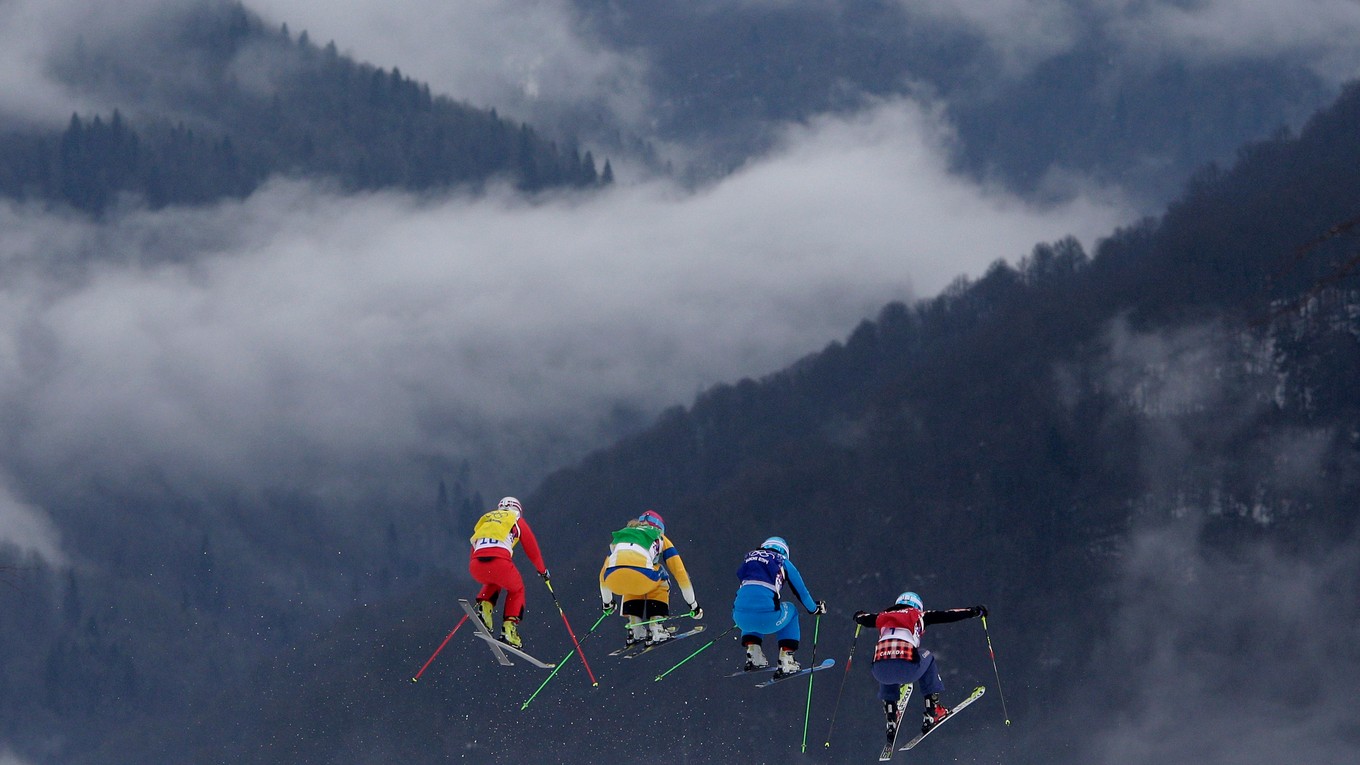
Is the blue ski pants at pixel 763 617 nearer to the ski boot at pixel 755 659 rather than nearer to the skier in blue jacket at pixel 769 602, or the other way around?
the skier in blue jacket at pixel 769 602

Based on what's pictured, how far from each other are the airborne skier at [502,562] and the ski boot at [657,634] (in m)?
4.04

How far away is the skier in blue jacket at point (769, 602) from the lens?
222 ft

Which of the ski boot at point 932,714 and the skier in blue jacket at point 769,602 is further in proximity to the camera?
the skier in blue jacket at point 769,602

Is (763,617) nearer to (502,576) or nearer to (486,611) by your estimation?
(502,576)

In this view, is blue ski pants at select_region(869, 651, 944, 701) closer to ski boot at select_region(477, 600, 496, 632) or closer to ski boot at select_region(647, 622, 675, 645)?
ski boot at select_region(647, 622, 675, 645)

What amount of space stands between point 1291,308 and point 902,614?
3752 centimetres

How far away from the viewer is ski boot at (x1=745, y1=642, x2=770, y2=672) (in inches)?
2734

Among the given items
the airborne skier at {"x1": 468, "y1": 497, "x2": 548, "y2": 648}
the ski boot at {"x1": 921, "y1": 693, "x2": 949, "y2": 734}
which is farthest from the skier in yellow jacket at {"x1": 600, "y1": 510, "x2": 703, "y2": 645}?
the ski boot at {"x1": 921, "y1": 693, "x2": 949, "y2": 734}

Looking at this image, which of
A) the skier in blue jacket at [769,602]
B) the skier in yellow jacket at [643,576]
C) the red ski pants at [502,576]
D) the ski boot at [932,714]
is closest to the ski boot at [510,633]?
the red ski pants at [502,576]

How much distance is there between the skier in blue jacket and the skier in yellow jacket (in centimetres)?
183

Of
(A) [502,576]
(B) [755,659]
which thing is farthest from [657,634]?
(A) [502,576]

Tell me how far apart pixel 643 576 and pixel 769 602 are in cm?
430

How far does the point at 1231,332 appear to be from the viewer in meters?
32.0

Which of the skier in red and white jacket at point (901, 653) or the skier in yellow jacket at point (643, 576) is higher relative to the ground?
the skier in yellow jacket at point (643, 576)
